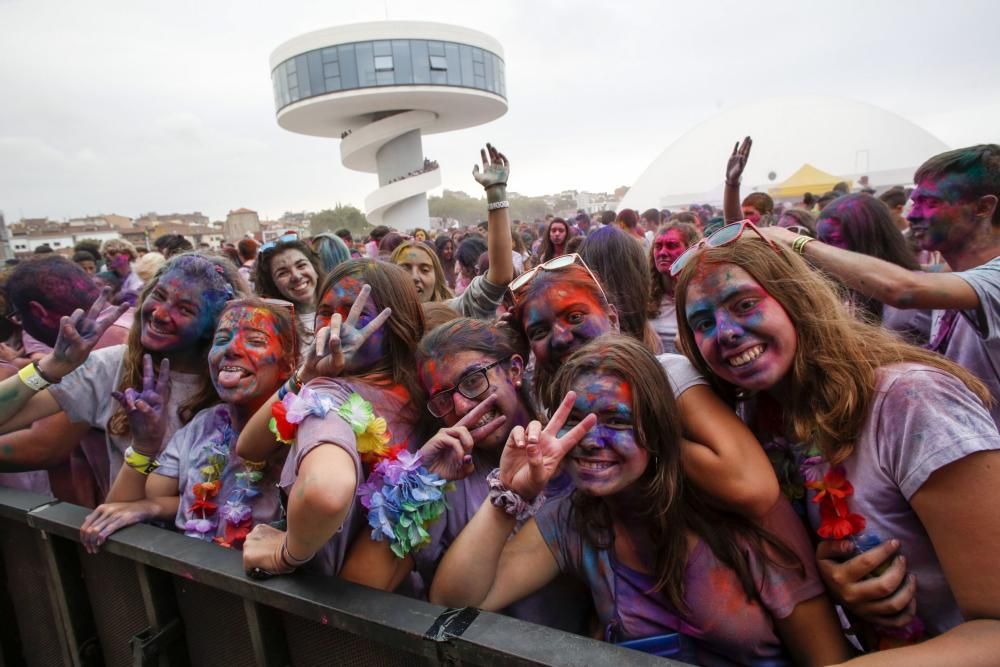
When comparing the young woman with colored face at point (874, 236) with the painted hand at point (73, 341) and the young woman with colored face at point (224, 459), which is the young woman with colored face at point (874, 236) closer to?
the young woman with colored face at point (224, 459)

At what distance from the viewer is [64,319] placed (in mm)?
2191

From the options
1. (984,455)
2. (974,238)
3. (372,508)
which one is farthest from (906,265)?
(372,508)

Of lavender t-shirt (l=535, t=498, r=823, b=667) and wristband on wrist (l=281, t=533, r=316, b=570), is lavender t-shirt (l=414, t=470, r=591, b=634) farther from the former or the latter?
wristband on wrist (l=281, t=533, r=316, b=570)

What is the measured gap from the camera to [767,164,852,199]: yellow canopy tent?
21359 millimetres

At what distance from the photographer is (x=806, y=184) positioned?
21.8 meters

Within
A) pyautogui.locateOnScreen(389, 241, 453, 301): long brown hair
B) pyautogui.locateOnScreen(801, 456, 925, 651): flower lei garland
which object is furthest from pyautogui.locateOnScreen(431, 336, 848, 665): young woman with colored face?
pyautogui.locateOnScreen(389, 241, 453, 301): long brown hair

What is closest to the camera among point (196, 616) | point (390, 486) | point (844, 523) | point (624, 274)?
point (844, 523)

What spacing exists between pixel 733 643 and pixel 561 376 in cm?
79

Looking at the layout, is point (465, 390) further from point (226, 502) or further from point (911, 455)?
point (911, 455)

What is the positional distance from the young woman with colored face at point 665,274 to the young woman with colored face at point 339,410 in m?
1.79

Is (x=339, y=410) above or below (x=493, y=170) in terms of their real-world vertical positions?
below

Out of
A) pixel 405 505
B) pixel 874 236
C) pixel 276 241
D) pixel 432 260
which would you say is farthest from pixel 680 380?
pixel 276 241

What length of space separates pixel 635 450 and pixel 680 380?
0.31m

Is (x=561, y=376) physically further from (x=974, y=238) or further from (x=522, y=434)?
(x=974, y=238)
